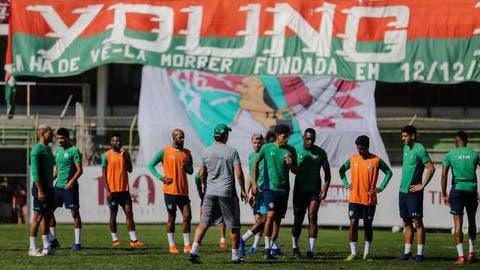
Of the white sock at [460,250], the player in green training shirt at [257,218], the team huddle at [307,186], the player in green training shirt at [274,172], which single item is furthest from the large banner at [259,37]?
the player in green training shirt at [274,172]

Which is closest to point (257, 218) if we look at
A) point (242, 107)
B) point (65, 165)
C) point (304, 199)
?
point (304, 199)

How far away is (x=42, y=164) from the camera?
64.0 ft

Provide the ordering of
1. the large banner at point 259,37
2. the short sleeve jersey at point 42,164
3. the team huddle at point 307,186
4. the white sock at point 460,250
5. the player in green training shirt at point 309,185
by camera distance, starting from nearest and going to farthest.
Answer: the team huddle at point 307,186 < the white sock at point 460,250 < the short sleeve jersey at point 42,164 < the player in green training shirt at point 309,185 < the large banner at point 259,37

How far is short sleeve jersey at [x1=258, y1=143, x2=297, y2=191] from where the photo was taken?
63.1ft

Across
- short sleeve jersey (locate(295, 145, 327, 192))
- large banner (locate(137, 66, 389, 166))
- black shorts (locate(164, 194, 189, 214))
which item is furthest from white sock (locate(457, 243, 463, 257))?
large banner (locate(137, 66, 389, 166))

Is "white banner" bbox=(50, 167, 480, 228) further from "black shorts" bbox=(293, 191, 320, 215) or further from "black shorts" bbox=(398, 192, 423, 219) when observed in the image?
"black shorts" bbox=(398, 192, 423, 219)

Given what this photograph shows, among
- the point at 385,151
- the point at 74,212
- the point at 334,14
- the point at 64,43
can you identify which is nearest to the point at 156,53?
the point at 64,43

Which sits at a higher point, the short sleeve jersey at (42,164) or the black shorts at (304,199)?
the short sleeve jersey at (42,164)

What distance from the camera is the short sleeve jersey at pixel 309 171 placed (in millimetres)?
19750

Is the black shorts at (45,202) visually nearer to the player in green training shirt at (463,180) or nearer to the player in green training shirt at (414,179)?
the player in green training shirt at (414,179)

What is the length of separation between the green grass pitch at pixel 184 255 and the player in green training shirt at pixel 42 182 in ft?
1.45

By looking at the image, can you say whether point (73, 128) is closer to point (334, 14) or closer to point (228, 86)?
point (228, 86)

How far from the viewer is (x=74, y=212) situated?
71.7 feet

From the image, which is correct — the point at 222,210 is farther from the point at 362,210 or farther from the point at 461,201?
the point at 461,201
